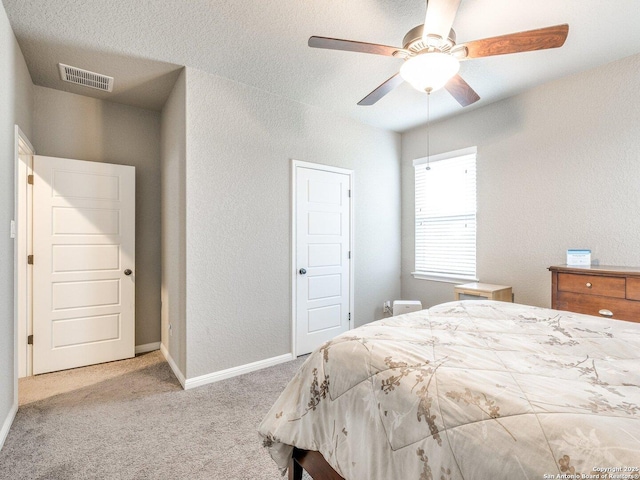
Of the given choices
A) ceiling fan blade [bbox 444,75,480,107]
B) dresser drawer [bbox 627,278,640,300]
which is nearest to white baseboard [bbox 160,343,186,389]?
ceiling fan blade [bbox 444,75,480,107]

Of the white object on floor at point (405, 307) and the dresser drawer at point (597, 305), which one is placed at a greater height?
the dresser drawer at point (597, 305)

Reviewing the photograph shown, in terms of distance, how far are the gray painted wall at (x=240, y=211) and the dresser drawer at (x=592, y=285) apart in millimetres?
2474

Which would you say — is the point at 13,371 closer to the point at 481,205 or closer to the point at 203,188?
the point at 203,188

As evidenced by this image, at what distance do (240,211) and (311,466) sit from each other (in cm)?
223

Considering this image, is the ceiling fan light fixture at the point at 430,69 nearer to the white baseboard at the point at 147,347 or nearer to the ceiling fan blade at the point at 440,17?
the ceiling fan blade at the point at 440,17

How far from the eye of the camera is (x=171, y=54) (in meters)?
2.55

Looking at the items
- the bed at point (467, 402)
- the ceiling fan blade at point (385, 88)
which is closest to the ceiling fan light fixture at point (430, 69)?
the ceiling fan blade at point (385, 88)

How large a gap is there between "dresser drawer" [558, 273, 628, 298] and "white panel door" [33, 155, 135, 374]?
413 centimetres

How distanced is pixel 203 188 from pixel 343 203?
1.70 m

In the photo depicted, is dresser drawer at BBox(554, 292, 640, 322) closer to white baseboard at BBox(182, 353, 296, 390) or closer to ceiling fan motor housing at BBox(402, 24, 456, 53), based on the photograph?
ceiling fan motor housing at BBox(402, 24, 456, 53)

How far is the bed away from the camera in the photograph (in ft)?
2.28

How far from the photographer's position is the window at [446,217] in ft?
12.3

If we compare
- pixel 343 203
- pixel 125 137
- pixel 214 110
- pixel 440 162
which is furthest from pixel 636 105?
pixel 125 137

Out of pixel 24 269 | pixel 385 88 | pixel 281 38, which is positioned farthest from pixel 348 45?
pixel 24 269
